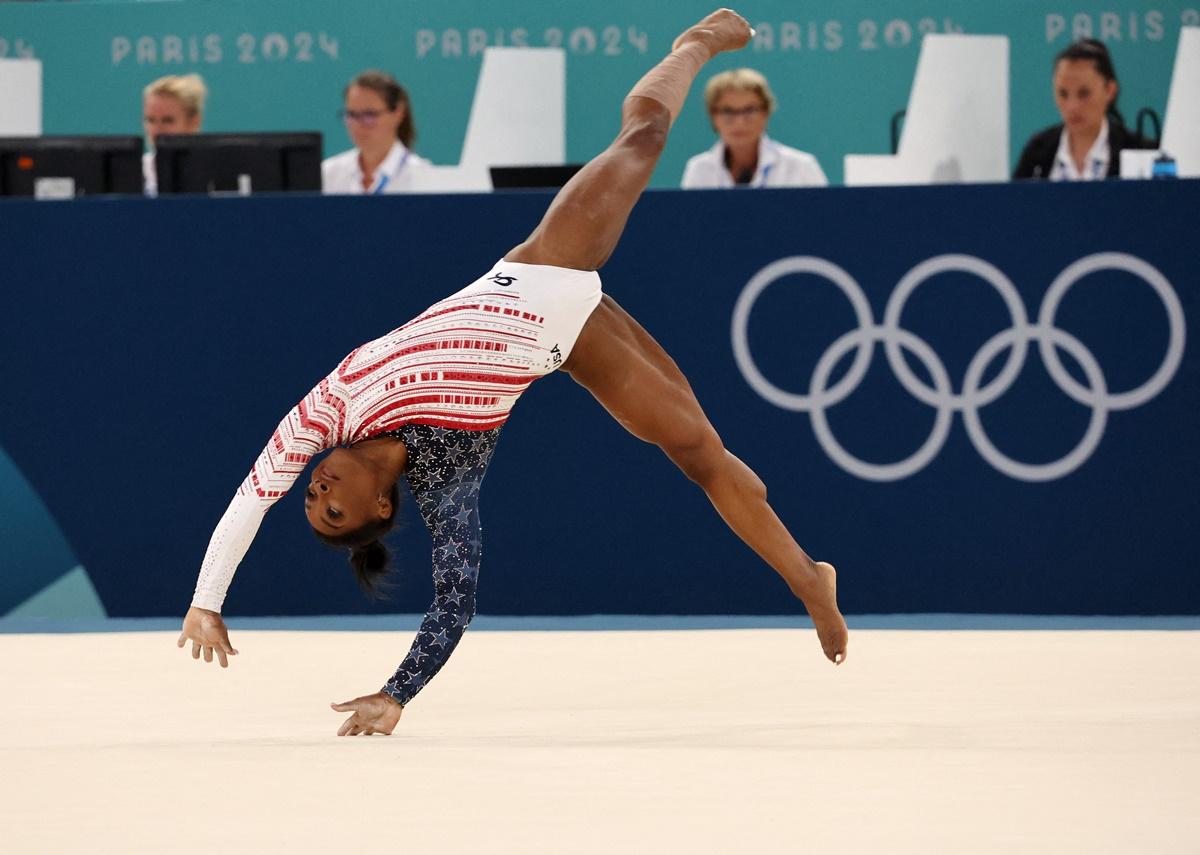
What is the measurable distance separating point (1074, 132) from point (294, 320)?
373 cm

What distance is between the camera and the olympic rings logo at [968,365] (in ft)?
22.6

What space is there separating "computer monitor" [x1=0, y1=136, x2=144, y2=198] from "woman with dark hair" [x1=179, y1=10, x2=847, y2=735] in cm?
285

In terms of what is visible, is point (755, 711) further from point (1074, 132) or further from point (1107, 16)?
point (1107, 16)

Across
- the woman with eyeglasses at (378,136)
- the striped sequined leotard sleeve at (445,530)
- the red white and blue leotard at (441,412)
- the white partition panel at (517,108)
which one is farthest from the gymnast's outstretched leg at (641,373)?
the white partition panel at (517,108)

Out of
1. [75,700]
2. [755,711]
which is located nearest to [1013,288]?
[755,711]

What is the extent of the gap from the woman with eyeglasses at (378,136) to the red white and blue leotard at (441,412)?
12.3 ft

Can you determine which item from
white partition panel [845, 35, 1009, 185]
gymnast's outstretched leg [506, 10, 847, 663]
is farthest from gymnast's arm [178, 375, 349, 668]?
white partition panel [845, 35, 1009, 185]

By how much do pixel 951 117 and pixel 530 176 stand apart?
10.2 feet

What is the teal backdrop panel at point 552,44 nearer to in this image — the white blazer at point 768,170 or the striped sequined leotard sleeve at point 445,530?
the white blazer at point 768,170

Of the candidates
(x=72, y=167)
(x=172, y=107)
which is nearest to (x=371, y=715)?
(x=72, y=167)

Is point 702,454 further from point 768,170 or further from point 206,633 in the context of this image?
point 768,170

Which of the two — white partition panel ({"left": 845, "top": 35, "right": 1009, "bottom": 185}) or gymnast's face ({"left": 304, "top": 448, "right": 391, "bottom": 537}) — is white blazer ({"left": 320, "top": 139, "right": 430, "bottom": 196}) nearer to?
white partition panel ({"left": 845, "top": 35, "right": 1009, "bottom": 185})

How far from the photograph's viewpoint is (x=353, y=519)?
15.4 feet

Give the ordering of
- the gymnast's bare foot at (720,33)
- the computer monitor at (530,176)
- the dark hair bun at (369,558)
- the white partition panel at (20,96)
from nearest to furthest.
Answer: the dark hair bun at (369,558)
the gymnast's bare foot at (720,33)
the computer monitor at (530,176)
the white partition panel at (20,96)
